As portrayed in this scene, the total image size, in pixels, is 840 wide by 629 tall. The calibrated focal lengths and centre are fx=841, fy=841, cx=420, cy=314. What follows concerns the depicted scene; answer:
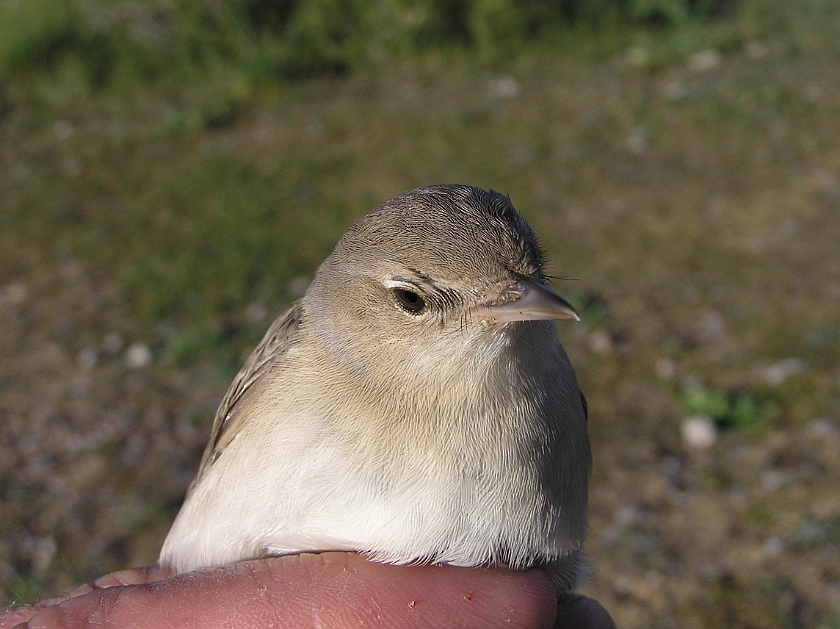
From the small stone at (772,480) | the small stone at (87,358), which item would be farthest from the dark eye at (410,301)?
the small stone at (87,358)

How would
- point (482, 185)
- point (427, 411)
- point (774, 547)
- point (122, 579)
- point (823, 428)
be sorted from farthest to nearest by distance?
point (482, 185) < point (823, 428) < point (774, 547) < point (122, 579) < point (427, 411)

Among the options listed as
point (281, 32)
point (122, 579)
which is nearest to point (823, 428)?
point (122, 579)

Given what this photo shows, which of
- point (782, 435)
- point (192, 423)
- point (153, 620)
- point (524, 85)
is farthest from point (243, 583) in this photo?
point (524, 85)

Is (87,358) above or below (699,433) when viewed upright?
above

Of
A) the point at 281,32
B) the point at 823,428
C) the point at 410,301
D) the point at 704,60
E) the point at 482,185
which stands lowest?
the point at 823,428

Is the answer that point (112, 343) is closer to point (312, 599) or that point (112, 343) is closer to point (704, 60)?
point (312, 599)

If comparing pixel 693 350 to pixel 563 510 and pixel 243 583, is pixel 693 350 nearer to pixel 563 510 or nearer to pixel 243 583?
pixel 563 510
